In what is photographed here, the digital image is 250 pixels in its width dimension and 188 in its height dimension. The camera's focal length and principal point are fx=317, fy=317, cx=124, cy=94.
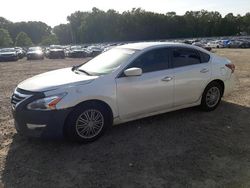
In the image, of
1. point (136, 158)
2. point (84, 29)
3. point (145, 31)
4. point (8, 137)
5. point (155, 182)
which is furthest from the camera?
point (145, 31)

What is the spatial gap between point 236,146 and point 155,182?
172 cm

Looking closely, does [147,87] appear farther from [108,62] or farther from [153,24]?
[153,24]

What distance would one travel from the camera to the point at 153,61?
579cm

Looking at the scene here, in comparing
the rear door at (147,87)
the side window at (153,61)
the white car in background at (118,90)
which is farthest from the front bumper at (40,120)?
the side window at (153,61)

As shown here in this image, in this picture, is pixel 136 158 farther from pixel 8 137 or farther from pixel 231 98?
pixel 231 98

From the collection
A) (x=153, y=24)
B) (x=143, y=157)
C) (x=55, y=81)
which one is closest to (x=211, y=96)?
(x=143, y=157)

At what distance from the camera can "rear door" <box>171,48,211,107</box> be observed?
19.7 feet

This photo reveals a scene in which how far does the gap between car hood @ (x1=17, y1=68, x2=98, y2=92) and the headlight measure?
0.19m

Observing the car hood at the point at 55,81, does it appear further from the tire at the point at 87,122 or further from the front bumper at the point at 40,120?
the tire at the point at 87,122

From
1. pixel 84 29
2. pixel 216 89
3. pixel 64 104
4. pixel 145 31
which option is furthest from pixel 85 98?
pixel 145 31

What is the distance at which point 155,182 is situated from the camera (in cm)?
391

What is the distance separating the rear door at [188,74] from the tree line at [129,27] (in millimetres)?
116062

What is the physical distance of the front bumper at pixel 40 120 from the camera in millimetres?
4676

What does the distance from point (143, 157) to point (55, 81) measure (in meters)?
1.89
